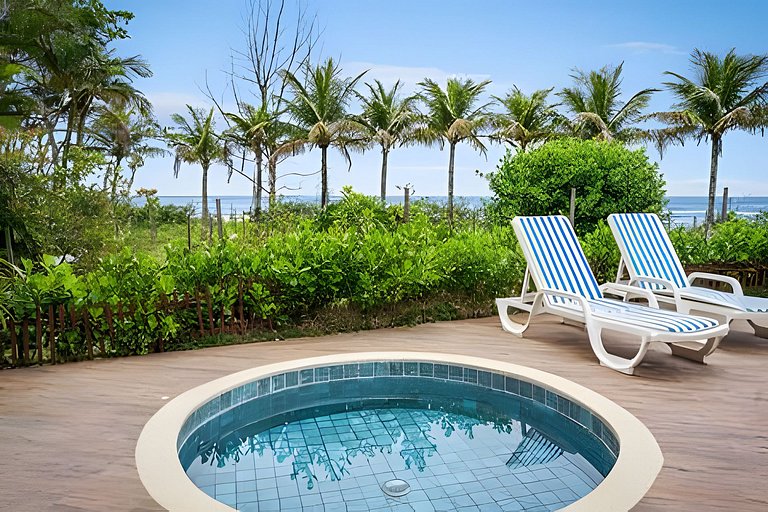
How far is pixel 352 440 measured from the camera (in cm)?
399

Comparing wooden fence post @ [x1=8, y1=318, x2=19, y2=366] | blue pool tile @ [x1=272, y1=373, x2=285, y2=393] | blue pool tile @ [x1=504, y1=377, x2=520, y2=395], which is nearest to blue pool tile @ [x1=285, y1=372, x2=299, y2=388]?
blue pool tile @ [x1=272, y1=373, x2=285, y2=393]

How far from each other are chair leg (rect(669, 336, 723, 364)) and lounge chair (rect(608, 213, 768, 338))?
639 mm

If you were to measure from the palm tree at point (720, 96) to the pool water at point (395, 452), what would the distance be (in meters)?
21.6

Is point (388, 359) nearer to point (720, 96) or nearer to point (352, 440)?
point (352, 440)

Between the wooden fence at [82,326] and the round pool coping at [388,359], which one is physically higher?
the wooden fence at [82,326]

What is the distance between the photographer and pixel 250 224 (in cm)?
996

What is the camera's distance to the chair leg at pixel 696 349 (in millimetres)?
5219

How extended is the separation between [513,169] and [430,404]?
5.49 meters

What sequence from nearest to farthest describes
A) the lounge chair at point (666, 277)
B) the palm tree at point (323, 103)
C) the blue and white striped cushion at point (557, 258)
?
the lounge chair at point (666, 277) < the blue and white striped cushion at point (557, 258) < the palm tree at point (323, 103)

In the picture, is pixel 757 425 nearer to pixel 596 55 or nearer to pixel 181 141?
pixel 181 141

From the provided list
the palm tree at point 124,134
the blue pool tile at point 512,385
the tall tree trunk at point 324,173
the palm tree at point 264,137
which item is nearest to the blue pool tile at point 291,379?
the blue pool tile at point 512,385

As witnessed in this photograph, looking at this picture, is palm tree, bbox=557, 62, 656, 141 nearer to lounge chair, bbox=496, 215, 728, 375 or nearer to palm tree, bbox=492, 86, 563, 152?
palm tree, bbox=492, 86, 563, 152

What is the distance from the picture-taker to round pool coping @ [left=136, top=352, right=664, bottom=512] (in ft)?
9.55

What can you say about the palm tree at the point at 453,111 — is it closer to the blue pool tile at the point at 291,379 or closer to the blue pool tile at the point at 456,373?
the blue pool tile at the point at 456,373
